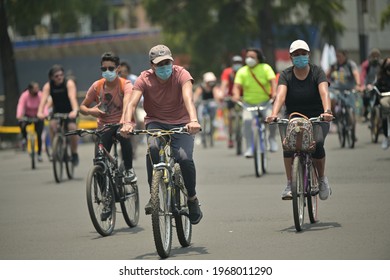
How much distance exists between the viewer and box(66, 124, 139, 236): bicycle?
1245 centimetres

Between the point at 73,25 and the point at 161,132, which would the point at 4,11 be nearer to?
the point at 73,25

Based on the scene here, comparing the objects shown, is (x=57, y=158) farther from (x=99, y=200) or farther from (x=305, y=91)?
(x=305, y=91)

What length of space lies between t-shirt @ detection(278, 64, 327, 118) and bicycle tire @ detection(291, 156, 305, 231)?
785 mm

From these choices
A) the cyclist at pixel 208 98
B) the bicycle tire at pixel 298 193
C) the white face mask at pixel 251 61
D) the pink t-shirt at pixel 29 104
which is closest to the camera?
the bicycle tire at pixel 298 193

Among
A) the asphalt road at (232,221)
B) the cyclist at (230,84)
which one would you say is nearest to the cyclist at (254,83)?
the asphalt road at (232,221)

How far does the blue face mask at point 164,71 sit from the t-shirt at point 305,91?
178cm

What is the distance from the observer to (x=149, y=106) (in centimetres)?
1140

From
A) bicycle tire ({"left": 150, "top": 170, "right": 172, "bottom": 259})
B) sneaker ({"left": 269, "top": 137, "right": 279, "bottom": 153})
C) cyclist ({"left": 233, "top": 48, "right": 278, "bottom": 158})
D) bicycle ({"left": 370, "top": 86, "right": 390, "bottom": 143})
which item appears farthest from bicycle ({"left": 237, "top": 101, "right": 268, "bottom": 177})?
bicycle tire ({"left": 150, "top": 170, "right": 172, "bottom": 259})

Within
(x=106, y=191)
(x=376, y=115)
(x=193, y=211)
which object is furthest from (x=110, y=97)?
(x=376, y=115)

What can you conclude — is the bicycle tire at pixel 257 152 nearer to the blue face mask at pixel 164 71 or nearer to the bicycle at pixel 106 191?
the bicycle at pixel 106 191

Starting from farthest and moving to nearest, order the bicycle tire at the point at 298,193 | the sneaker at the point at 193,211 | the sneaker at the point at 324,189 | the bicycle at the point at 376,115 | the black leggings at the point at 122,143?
the bicycle at the point at 376,115 → the black leggings at the point at 122,143 → the sneaker at the point at 324,189 → the bicycle tire at the point at 298,193 → the sneaker at the point at 193,211

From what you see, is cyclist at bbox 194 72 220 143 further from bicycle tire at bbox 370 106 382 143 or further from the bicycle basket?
the bicycle basket

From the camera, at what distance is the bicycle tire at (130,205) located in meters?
13.1
